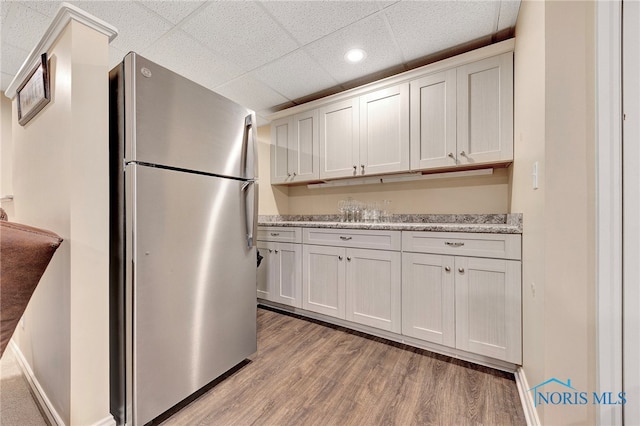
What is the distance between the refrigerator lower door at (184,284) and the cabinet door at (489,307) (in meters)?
1.47


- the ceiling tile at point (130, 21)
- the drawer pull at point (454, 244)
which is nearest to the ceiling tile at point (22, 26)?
the ceiling tile at point (130, 21)

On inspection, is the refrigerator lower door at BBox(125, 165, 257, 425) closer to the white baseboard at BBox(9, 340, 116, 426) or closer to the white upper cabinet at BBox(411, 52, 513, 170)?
the white baseboard at BBox(9, 340, 116, 426)

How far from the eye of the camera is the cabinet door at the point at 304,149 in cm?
296

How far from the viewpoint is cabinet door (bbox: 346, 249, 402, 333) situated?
204 centimetres

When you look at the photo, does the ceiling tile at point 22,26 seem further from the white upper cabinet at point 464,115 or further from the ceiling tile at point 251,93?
the white upper cabinet at point 464,115

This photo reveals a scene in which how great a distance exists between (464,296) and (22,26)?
3544 millimetres

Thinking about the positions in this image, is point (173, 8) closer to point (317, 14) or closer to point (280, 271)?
point (317, 14)

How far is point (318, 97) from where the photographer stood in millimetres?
3037

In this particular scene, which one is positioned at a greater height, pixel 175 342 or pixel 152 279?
pixel 152 279

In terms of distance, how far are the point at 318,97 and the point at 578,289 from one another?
281cm

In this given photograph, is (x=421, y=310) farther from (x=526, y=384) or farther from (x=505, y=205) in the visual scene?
(x=505, y=205)

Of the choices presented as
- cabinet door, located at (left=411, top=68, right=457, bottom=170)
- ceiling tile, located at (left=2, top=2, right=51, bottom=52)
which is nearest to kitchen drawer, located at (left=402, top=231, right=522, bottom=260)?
cabinet door, located at (left=411, top=68, right=457, bottom=170)

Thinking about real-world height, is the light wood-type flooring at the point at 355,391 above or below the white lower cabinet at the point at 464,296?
below

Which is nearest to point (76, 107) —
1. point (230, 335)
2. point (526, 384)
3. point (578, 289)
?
point (230, 335)
